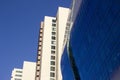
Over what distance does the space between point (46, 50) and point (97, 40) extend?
1877 inches

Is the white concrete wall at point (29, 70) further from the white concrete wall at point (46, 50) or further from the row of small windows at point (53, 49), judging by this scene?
the row of small windows at point (53, 49)

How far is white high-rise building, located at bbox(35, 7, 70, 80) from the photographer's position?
77.2 meters

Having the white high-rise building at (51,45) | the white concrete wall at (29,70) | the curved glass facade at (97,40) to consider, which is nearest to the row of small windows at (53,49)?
the white high-rise building at (51,45)

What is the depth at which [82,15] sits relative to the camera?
3991 cm

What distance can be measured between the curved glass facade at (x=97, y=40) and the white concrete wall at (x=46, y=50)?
1185 inches

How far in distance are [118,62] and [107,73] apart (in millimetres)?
3439

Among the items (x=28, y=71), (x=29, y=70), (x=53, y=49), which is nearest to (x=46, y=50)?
(x=53, y=49)

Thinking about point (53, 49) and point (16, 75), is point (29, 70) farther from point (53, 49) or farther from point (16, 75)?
point (16, 75)

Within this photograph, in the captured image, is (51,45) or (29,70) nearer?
(51,45)

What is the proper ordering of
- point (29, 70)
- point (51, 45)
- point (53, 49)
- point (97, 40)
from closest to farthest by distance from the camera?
point (97, 40), point (53, 49), point (51, 45), point (29, 70)

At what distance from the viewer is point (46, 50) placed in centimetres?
8194

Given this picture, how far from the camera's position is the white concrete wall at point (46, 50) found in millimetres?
77475

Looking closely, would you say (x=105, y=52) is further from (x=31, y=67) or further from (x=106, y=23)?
(x=31, y=67)

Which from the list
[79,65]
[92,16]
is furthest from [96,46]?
[79,65]
